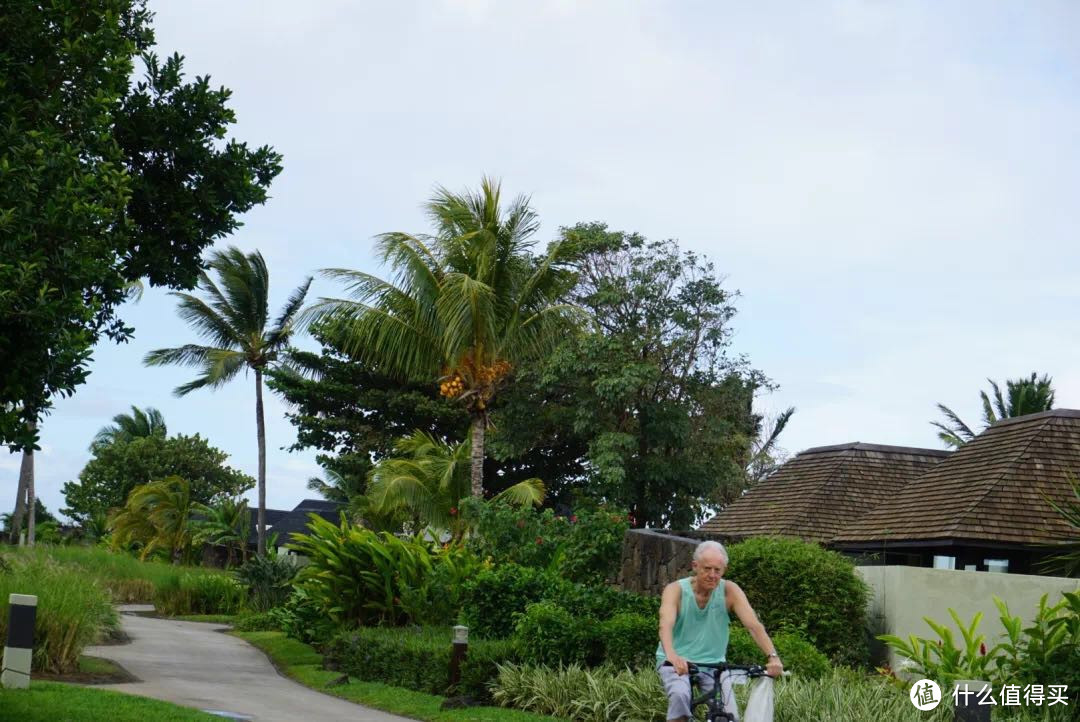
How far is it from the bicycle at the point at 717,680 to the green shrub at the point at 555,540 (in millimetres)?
11941

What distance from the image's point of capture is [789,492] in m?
30.0

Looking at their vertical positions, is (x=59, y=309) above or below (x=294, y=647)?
above

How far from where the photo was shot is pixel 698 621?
300 inches

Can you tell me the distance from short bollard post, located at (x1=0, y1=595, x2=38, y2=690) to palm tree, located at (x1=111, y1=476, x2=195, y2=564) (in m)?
34.4

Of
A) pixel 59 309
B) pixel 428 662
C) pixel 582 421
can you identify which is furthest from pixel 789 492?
pixel 59 309

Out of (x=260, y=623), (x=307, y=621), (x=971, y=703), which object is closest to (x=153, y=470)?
(x=260, y=623)

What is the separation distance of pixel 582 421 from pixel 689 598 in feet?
99.1

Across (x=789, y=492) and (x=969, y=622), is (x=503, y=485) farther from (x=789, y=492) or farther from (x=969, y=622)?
(x=969, y=622)

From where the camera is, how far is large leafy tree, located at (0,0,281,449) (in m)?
12.9

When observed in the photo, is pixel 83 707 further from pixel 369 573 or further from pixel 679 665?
pixel 369 573

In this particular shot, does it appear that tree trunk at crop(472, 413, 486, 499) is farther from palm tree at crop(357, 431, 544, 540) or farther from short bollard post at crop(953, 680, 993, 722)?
short bollard post at crop(953, 680, 993, 722)

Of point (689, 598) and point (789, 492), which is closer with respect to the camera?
point (689, 598)

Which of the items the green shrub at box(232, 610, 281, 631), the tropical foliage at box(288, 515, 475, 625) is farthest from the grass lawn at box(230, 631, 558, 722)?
the green shrub at box(232, 610, 281, 631)

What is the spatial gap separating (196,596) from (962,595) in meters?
22.6
